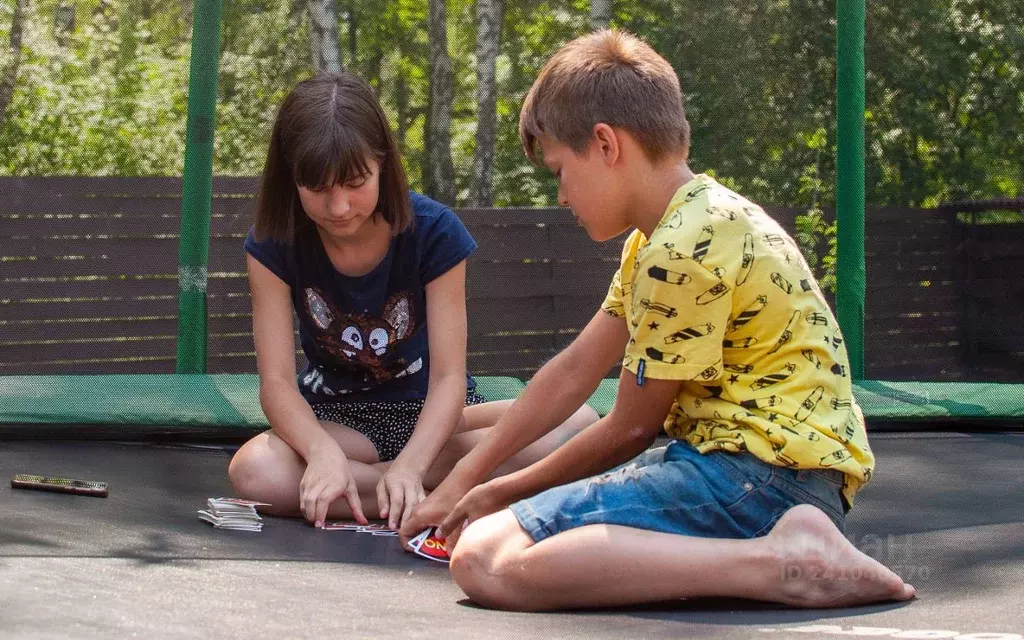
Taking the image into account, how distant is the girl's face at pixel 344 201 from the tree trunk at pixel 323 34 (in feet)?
5.03

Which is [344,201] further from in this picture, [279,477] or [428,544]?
[428,544]

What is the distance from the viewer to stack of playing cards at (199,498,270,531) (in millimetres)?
1771

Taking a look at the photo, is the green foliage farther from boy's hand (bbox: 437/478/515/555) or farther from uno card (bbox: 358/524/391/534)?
boy's hand (bbox: 437/478/515/555)

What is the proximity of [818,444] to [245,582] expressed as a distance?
2.28 ft

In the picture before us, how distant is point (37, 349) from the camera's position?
325 centimetres

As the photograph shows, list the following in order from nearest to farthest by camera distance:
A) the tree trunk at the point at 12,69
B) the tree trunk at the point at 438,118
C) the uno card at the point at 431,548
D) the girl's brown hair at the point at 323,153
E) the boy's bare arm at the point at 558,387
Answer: the uno card at the point at 431,548, the boy's bare arm at the point at 558,387, the girl's brown hair at the point at 323,153, the tree trunk at the point at 12,69, the tree trunk at the point at 438,118

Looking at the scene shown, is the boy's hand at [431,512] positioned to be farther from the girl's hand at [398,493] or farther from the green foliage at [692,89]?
the green foliage at [692,89]

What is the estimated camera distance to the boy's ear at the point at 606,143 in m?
1.49

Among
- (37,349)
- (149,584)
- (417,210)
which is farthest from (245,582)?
(37,349)

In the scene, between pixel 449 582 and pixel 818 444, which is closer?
pixel 818 444

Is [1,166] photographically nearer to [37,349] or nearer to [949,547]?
[37,349]

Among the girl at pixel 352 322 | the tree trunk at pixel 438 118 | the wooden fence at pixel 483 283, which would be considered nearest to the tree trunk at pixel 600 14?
the tree trunk at pixel 438 118

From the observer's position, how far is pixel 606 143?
1496mm

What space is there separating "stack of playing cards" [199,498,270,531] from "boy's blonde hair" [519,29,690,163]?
73 centimetres
